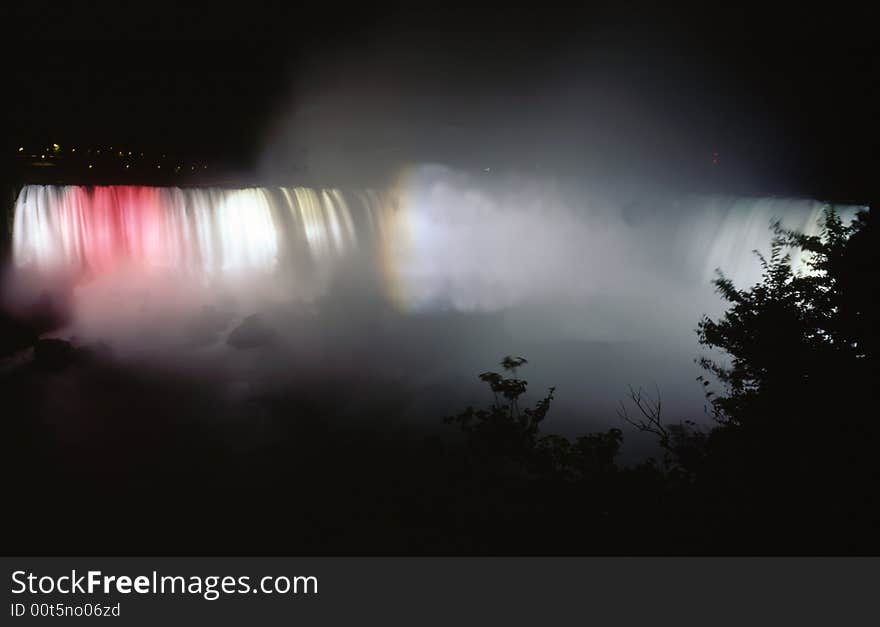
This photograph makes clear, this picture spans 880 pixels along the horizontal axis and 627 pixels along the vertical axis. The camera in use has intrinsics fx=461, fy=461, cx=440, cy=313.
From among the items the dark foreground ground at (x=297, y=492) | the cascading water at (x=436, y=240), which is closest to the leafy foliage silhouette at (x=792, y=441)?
the dark foreground ground at (x=297, y=492)

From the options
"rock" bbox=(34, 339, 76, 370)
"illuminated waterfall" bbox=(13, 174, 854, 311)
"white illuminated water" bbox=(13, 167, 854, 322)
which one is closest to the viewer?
"rock" bbox=(34, 339, 76, 370)

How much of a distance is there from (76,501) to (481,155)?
42.6m

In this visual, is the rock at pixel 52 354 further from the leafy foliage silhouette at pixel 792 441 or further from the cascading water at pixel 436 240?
the leafy foliage silhouette at pixel 792 441

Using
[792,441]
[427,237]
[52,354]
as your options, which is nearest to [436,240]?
[427,237]

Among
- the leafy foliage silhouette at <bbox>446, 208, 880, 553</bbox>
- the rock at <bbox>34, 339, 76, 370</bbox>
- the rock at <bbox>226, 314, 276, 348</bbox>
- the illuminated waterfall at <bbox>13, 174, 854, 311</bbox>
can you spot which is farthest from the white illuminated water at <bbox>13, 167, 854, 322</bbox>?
the leafy foliage silhouette at <bbox>446, 208, 880, 553</bbox>

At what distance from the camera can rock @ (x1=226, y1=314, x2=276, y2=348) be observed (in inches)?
792

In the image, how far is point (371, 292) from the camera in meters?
28.1

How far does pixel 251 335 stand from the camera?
20.3m

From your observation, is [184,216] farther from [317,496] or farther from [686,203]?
[686,203]

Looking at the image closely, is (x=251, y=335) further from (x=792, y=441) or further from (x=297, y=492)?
(x=792, y=441)

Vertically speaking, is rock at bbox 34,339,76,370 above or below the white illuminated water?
below

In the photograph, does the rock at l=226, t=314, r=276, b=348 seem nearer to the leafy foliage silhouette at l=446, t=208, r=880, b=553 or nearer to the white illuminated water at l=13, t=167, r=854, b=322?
the white illuminated water at l=13, t=167, r=854, b=322

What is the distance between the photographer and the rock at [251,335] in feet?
66.0
